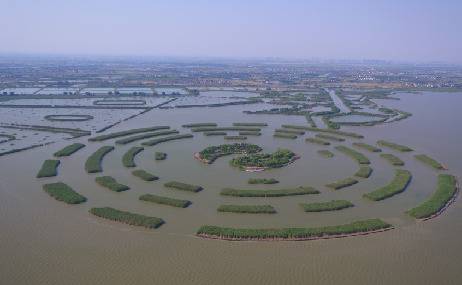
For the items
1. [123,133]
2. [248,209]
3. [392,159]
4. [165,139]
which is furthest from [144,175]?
[392,159]

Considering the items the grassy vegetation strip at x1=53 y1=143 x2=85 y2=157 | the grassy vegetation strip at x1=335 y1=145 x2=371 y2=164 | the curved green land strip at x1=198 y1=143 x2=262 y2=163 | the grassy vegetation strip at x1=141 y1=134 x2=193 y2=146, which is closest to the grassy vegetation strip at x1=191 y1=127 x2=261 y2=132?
the grassy vegetation strip at x1=141 y1=134 x2=193 y2=146

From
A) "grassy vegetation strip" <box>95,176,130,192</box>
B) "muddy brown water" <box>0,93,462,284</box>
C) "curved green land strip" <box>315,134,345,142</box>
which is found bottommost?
"muddy brown water" <box>0,93,462,284</box>

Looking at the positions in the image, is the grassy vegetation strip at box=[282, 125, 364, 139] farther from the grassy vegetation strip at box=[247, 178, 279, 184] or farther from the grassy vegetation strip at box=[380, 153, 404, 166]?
the grassy vegetation strip at box=[247, 178, 279, 184]

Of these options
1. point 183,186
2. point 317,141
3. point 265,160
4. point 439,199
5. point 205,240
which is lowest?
point 205,240

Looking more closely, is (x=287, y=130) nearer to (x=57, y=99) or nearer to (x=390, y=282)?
(x=390, y=282)

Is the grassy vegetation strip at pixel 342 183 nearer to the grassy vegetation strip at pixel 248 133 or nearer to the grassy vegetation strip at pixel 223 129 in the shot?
the grassy vegetation strip at pixel 248 133

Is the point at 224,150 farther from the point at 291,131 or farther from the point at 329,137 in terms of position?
the point at 329,137

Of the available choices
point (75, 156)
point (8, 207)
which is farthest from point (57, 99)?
point (8, 207)
